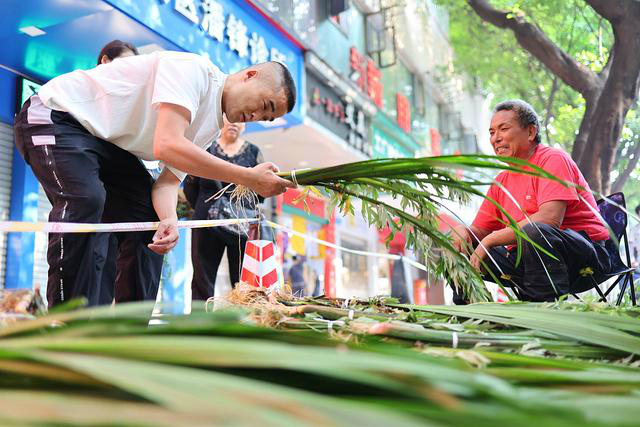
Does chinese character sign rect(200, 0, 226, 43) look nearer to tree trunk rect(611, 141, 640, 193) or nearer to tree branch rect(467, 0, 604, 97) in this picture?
tree branch rect(467, 0, 604, 97)

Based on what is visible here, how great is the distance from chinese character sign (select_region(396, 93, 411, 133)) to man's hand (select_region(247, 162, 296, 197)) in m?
12.9

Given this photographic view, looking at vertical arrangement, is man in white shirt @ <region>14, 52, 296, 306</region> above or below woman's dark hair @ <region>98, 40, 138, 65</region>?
below

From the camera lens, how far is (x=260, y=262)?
4121mm

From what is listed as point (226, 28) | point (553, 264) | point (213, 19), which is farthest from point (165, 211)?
point (226, 28)

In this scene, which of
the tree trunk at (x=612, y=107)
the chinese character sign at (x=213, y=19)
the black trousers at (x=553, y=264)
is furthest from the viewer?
the tree trunk at (x=612, y=107)

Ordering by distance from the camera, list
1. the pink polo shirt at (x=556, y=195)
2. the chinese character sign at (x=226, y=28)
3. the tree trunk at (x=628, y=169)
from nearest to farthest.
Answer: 1. the pink polo shirt at (x=556, y=195)
2. the chinese character sign at (x=226, y=28)
3. the tree trunk at (x=628, y=169)

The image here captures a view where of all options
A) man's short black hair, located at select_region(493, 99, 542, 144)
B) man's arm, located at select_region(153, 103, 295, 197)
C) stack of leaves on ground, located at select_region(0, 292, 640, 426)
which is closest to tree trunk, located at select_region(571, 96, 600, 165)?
man's short black hair, located at select_region(493, 99, 542, 144)

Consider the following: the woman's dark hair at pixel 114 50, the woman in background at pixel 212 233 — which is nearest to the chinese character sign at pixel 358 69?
the woman in background at pixel 212 233

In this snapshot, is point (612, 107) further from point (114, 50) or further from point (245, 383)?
point (245, 383)

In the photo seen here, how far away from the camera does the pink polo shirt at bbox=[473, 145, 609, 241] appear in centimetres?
308

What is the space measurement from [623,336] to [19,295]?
1.13 meters

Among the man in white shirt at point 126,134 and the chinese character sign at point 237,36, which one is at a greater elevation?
the chinese character sign at point 237,36

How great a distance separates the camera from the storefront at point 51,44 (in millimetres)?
5656

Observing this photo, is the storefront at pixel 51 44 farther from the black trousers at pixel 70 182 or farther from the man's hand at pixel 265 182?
the man's hand at pixel 265 182
